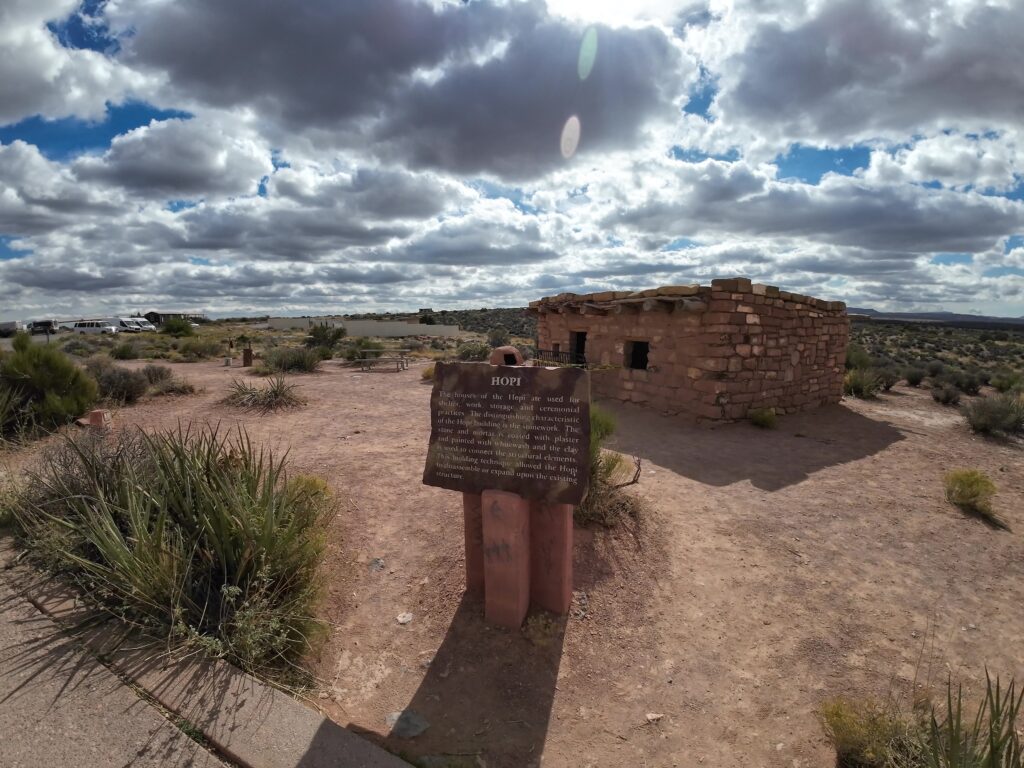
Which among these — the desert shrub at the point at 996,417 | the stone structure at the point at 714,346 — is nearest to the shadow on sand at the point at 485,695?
the stone structure at the point at 714,346

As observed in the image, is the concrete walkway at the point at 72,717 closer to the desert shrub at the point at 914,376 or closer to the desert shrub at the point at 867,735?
the desert shrub at the point at 867,735

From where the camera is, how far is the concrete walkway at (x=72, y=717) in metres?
2.27

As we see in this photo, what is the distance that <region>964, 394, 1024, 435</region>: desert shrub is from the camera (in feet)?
30.7

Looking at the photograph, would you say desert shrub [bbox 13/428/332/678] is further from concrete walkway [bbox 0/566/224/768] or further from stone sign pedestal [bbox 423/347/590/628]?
stone sign pedestal [bbox 423/347/590/628]

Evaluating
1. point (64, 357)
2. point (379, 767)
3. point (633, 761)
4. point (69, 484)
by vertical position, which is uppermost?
point (64, 357)

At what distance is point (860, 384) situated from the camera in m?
13.0

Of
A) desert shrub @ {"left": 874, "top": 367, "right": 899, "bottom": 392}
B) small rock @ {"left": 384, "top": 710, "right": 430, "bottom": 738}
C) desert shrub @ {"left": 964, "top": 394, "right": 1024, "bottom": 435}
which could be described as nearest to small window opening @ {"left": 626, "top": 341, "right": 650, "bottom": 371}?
desert shrub @ {"left": 964, "top": 394, "right": 1024, "bottom": 435}

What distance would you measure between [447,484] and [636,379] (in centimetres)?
732

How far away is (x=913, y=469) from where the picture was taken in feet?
24.0

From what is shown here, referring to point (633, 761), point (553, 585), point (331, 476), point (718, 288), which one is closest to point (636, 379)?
point (718, 288)

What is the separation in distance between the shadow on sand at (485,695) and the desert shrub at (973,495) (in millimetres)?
5253

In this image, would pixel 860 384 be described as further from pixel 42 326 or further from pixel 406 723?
pixel 42 326

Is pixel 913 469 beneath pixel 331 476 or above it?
beneath

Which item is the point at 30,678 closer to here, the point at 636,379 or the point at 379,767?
the point at 379,767
